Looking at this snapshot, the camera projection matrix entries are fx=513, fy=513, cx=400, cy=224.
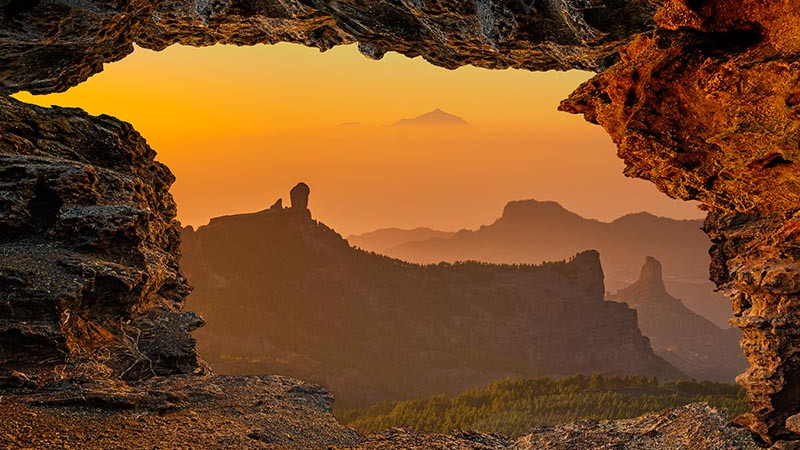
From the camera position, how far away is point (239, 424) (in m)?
19.8

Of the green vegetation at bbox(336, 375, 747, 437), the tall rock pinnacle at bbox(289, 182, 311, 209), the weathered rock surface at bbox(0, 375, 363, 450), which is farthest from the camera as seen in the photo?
the tall rock pinnacle at bbox(289, 182, 311, 209)

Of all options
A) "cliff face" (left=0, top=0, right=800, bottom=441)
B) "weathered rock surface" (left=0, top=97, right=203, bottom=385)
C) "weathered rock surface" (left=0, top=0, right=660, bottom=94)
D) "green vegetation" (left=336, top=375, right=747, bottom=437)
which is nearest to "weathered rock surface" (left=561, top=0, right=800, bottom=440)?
"cliff face" (left=0, top=0, right=800, bottom=441)

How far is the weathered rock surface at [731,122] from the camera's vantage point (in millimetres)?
14820

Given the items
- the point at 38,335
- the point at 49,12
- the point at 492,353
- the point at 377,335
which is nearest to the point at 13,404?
the point at 38,335

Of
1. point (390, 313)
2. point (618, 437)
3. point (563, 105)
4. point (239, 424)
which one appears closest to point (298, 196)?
point (390, 313)

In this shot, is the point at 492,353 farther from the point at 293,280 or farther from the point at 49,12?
the point at 49,12

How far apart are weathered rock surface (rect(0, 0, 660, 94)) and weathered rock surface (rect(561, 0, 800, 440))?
1940 mm

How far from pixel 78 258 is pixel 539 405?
6258 cm

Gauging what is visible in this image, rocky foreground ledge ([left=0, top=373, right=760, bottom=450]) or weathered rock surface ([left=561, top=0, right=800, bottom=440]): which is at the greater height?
weathered rock surface ([left=561, top=0, right=800, bottom=440])

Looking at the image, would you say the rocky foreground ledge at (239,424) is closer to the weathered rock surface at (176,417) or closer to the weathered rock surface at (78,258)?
the weathered rock surface at (176,417)

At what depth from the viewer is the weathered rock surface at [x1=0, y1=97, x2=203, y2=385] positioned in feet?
57.5

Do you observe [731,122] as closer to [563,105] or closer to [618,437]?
[563,105]

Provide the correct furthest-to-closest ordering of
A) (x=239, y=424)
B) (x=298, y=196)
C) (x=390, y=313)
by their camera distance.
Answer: (x=298, y=196)
(x=390, y=313)
(x=239, y=424)

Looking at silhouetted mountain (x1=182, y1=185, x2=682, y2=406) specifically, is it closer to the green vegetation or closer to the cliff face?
the green vegetation
